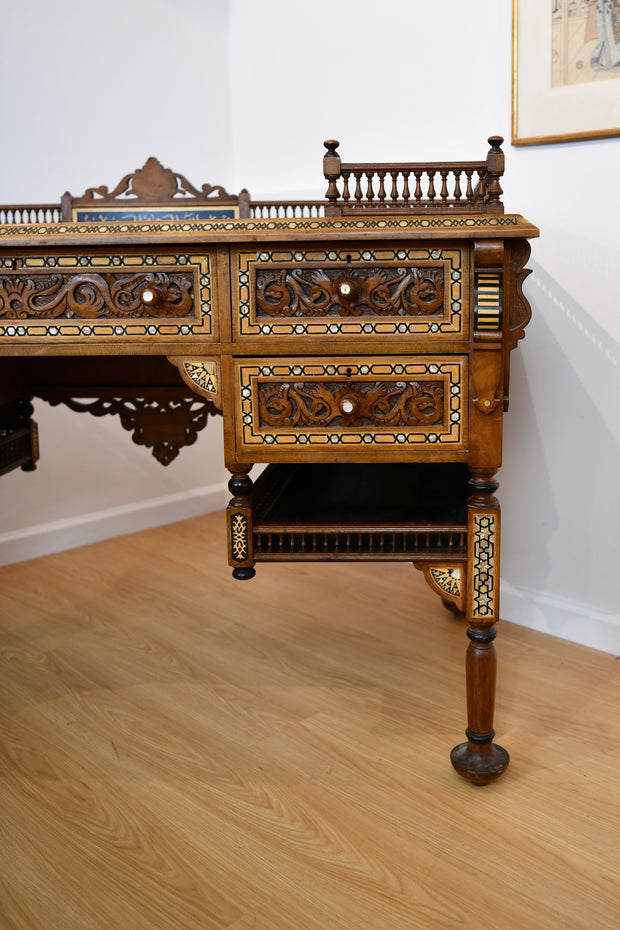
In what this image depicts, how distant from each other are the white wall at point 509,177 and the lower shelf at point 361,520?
51cm

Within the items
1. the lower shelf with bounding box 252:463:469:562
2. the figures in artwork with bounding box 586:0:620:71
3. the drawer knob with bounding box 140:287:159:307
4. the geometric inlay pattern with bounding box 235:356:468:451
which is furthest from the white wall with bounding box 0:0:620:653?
the drawer knob with bounding box 140:287:159:307

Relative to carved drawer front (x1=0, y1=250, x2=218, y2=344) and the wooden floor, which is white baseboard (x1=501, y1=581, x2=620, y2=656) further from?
carved drawer front (x1=0, y1=250, x2=218, y2=344)

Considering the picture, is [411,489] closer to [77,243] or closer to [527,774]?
[527,774]

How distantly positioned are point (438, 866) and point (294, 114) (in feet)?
8.54

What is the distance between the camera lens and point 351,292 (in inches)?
60.1

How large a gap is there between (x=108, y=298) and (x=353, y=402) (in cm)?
52

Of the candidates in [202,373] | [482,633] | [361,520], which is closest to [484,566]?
[482,633]

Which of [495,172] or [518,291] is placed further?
[495,172]

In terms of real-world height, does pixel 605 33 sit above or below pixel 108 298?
above

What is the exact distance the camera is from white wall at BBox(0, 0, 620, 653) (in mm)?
2201

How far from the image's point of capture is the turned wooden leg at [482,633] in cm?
159

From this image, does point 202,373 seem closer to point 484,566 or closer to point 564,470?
point 484,566

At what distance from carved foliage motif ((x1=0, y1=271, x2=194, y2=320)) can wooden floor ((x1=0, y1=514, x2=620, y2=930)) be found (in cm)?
97

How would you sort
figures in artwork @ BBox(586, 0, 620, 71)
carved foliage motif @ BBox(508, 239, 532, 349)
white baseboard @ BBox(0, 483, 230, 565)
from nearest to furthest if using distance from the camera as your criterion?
carved foliage motif @ BBox(508, 239, 532, 349) → figures in artwork @ BBox(586, 0, 620, 71) → white baseboard @ BBox(0, 483, 230, 565)
